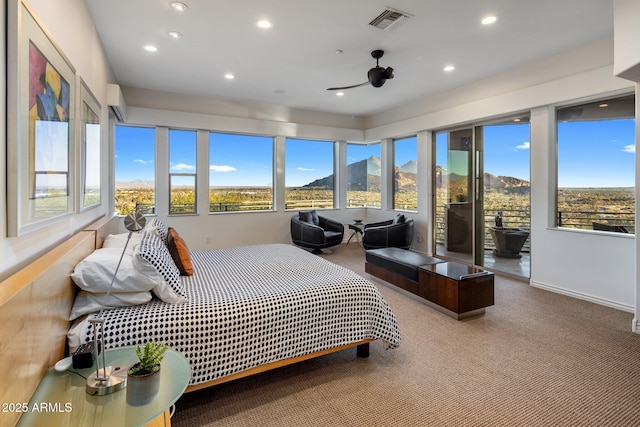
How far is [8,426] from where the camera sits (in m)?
1.01

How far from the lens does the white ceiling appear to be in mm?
2961

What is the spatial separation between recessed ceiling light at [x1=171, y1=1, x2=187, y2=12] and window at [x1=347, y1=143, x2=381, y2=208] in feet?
16.6

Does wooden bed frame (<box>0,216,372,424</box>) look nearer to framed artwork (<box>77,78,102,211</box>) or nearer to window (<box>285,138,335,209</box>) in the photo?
framed artwork (<box>77,78,102,211</box>)

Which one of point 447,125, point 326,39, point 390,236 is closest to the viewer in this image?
point 326,39

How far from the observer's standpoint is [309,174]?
23.7ft

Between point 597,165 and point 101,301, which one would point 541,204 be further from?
point 101,301

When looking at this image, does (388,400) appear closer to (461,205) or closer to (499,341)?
(499,341)

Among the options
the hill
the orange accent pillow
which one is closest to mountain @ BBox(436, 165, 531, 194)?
the hill

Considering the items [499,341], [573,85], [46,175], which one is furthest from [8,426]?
[573,85]

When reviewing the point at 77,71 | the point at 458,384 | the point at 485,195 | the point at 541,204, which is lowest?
the point at 458,384

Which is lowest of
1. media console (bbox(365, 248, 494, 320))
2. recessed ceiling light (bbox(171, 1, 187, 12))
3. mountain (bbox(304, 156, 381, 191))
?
media console (bbox(365, 248, 494, 320))

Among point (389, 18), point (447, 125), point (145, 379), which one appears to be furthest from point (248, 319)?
point (447, 125)

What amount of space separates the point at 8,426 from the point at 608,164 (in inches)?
208

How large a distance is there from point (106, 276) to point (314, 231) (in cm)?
423
